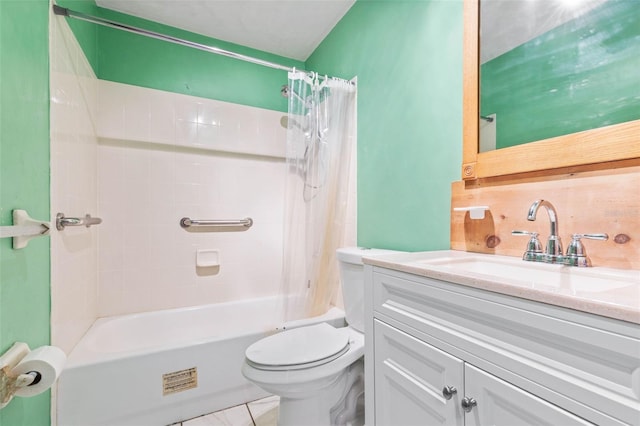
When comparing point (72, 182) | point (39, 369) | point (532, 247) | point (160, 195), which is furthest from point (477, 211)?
point (160, 195)

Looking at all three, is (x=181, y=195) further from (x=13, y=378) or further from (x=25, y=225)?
(x=13, y=378)

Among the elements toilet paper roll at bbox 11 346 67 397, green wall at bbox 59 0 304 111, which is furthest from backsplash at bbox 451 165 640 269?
green wall at bbox 59 0 304 111

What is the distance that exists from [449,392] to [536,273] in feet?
1.48

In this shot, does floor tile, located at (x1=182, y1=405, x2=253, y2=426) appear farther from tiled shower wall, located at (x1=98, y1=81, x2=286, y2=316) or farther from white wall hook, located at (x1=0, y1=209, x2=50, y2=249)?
white wall hook, located at (x1=0, y1=209, x2=50, y2=249)

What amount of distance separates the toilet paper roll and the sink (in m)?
1.05

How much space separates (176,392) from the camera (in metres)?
1.48

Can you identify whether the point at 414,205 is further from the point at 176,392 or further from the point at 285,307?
the point at 176,392

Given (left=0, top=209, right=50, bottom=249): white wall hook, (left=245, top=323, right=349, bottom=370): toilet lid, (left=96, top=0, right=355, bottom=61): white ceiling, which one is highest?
(left=96, top=0, right=355, bottom=61): white ceiling

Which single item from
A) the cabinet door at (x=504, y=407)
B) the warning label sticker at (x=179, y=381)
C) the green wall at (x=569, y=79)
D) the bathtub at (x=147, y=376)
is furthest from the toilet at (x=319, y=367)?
the green wall at (x=569, y=79)

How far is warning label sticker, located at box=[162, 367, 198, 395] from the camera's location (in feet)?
4.78

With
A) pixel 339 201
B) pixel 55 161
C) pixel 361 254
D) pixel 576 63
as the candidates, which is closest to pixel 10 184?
pixel 55 161

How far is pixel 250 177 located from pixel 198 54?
100 centimetres

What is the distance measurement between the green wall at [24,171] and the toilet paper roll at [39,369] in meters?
0.15

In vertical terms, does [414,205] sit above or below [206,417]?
above
